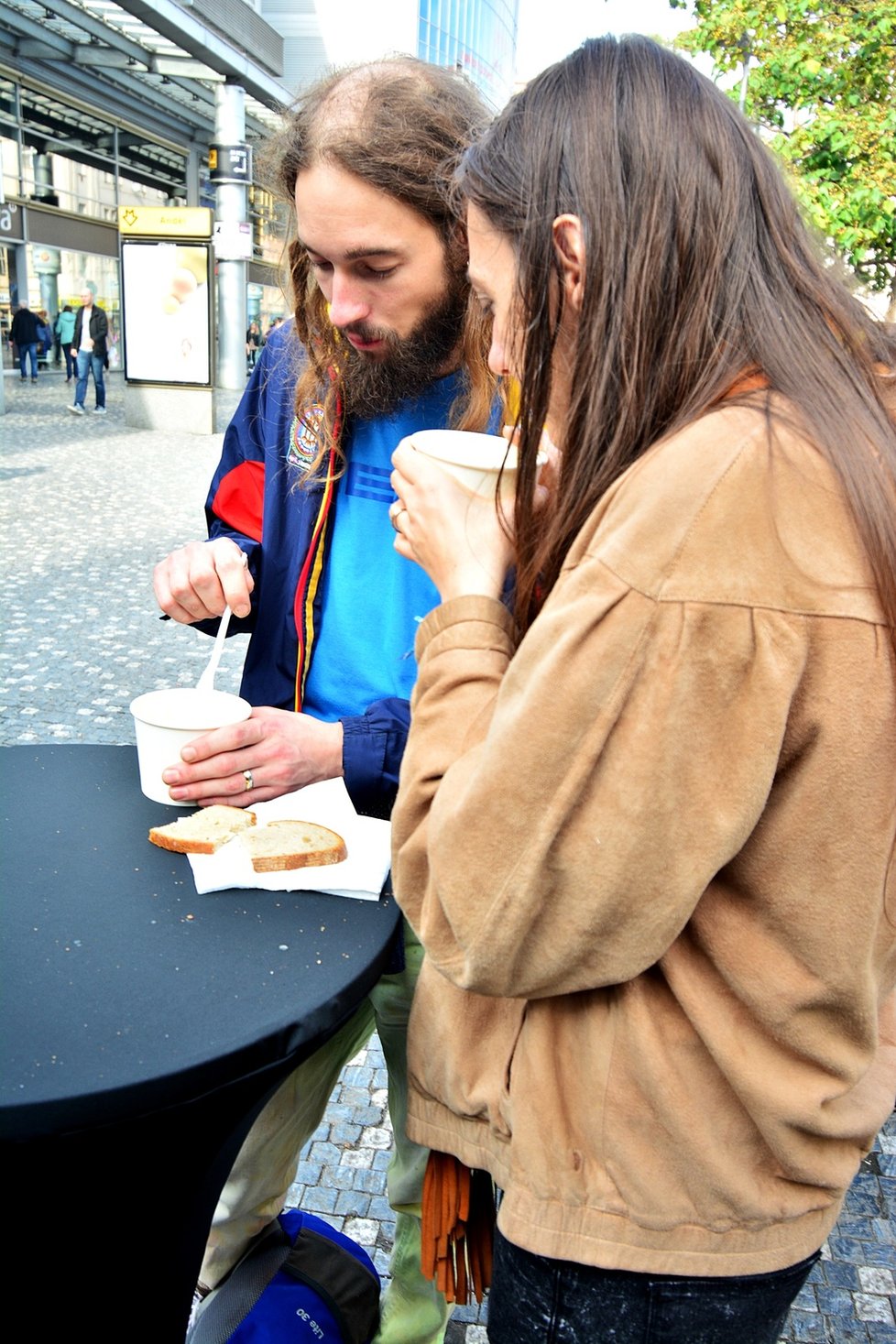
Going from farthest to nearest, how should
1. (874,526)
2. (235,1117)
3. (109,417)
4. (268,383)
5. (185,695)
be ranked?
1. (109,417)
2. (268,383)
3. (185,695)
4. (235,1117)
5. (874,526)

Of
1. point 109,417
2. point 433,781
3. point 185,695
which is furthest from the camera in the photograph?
point 109,417

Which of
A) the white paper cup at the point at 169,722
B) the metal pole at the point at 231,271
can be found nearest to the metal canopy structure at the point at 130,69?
the metal pole at the point at 231,271

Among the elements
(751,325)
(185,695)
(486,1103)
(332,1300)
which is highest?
(751,325)

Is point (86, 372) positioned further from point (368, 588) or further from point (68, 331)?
point (368, 588)

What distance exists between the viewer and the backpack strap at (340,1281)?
6.36 ft

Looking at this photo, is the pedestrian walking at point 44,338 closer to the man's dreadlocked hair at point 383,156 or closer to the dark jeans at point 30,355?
the dark jeans at point 30,355

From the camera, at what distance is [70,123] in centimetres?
2339

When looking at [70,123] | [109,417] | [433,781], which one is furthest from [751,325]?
[70,123]

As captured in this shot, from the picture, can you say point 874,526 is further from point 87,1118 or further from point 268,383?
point 268,383

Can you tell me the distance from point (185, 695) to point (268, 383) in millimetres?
712

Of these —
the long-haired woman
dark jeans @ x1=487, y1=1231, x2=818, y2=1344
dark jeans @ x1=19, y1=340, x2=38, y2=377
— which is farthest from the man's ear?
dark jeans @ x1=19, y1=340, x2=38, y2=377

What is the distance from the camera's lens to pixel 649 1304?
109 cm

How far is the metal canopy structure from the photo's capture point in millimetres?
13953

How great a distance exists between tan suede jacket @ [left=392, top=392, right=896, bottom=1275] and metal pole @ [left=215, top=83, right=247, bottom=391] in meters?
16.0
